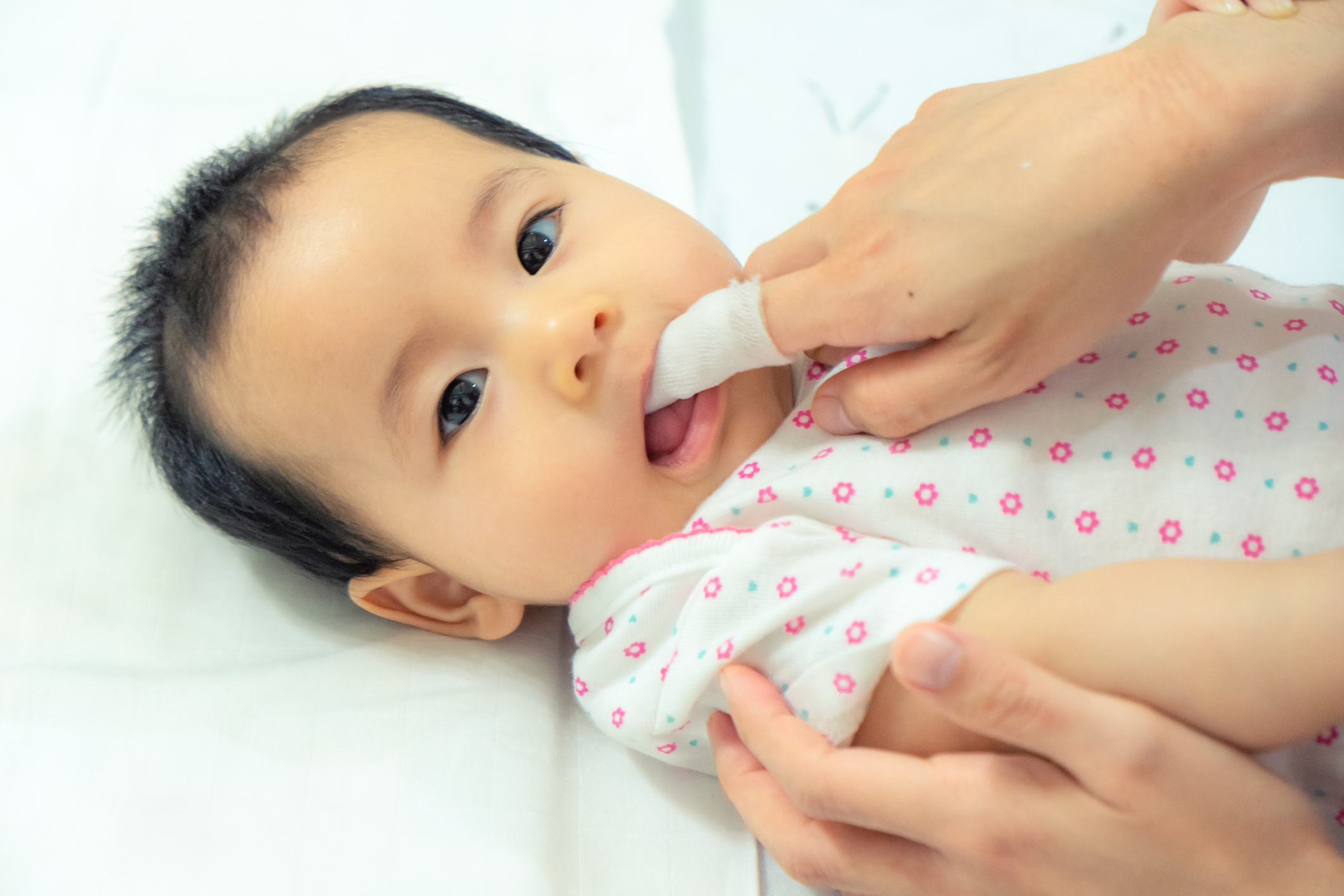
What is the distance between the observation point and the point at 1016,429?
1.02m

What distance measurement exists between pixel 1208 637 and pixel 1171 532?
0.61 feet

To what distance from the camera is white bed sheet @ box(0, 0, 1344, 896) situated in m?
1.08

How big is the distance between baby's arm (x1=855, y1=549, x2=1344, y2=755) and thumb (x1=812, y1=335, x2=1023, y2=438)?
0.20 meters

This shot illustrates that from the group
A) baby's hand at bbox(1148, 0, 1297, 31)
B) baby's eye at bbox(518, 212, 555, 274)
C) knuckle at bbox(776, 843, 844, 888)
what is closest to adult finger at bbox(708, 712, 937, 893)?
knuckle at bbox(776, 843, 844, 888)

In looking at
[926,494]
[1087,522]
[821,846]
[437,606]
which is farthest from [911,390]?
[437,606]

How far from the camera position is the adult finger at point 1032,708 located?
725 mm

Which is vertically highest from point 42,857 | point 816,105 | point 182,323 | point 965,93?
point 816,105

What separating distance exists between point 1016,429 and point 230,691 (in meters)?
0.94

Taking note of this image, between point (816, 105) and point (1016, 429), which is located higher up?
point (816, 105)

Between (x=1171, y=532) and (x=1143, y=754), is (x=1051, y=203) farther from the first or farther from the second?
(x=1143, y=754)

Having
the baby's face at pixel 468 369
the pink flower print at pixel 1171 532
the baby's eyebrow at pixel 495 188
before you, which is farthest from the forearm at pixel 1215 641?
the baby's eyebrow at pixel 495 188

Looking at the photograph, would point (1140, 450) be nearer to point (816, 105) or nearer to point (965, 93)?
point (965, 93)

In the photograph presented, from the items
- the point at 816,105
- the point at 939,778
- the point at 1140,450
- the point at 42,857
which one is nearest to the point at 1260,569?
the point at 1140,450

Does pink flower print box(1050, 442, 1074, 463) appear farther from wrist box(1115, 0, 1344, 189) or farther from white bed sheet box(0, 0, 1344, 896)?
white bed sheet box(0, 0, 1344, 896)
